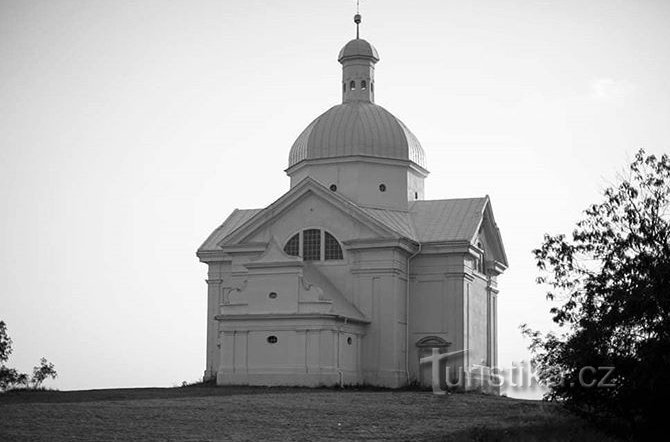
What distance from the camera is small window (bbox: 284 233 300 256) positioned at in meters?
51.5

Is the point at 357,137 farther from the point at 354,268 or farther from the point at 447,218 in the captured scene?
the point at 354,268

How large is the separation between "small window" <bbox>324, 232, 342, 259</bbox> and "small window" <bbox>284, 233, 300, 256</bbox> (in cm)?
133

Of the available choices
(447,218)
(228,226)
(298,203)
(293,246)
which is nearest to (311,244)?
(293,246)

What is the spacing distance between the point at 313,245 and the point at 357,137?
573 centimetres

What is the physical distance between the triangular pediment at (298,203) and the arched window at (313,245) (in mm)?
1271

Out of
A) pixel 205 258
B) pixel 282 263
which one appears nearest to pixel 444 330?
pixel 282 263

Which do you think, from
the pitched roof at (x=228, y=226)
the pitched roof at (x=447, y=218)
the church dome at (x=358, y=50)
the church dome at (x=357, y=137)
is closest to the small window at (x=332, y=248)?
the pitched roof at (x=447, y=218)

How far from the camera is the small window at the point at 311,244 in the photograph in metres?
51.3

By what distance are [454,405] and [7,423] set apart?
14232 mm

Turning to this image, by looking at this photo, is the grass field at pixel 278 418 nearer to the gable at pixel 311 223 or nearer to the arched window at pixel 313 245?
the gable at pixel 311 223

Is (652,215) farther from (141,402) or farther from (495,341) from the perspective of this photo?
(495,341)

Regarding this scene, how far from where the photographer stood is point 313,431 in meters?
30.5

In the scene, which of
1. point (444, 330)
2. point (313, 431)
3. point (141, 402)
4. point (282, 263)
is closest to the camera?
point (313, 431)

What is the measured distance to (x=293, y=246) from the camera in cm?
5159
